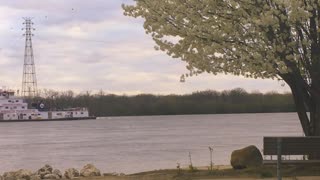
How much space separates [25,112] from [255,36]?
132 meters

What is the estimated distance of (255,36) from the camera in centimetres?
1377

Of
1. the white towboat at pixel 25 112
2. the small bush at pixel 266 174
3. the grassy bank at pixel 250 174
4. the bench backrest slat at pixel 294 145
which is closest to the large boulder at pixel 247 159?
the grassy bank at pixel 250 174

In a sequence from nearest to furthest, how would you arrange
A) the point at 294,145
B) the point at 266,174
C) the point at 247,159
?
the point at 266,174
the point at 294,145
the point at 247,159

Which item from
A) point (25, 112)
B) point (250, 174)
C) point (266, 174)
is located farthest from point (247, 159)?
point (25, 112)

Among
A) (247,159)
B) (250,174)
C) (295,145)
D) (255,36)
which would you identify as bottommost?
(250,174)

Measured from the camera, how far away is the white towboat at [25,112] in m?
137

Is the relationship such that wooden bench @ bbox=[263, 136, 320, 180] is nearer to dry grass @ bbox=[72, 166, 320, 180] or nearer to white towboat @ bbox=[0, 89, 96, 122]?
dry grass @ bbox=[72, 166, 320, 180]

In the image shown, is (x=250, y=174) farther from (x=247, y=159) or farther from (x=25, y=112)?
(x=25, y=112)

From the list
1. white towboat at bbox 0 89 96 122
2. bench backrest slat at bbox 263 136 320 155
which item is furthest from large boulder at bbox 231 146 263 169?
white towboat at bbox 0 89 96 122

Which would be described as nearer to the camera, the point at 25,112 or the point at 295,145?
the point at 295,145

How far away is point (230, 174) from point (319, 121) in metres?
2.64

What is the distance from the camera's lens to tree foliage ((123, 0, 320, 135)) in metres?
13.3

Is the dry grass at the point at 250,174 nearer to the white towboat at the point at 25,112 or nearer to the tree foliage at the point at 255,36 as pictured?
the tree foliage at the point at 255,36

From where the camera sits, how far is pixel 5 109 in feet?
456
